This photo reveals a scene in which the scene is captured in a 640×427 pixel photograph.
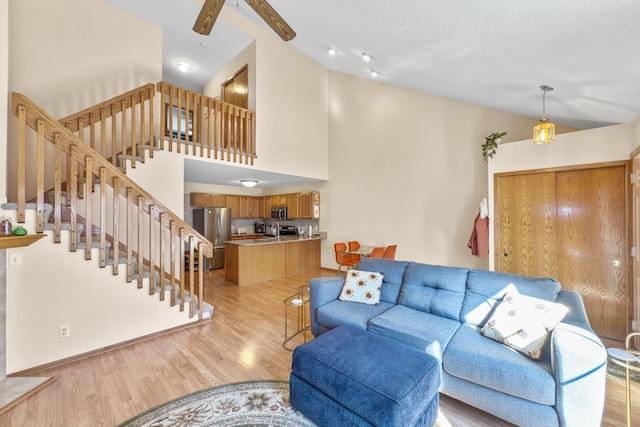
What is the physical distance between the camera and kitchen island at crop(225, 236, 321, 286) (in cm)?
532

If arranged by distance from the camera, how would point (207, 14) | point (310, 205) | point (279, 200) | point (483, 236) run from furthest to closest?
point (279, 200) → point (310, 205) → point (483, 236) → point (207, 14)

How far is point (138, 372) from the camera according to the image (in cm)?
239

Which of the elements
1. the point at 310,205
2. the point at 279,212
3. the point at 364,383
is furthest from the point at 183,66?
the point at 364,383

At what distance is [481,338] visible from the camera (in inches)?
79.7

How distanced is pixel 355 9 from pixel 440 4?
3.37 feet

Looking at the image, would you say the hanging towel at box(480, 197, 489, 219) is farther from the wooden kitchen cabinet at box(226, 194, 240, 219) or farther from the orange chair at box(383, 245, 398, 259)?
the wooden kitchen cabinet at box(226, 194, 240, 219)

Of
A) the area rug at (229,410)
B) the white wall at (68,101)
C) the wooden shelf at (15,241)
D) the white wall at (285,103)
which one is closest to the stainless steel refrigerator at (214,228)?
the white wall at (285,103)

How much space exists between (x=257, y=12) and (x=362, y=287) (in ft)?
9.13

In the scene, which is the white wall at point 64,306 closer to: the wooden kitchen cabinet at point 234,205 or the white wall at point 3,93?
the white wall at point 3,93

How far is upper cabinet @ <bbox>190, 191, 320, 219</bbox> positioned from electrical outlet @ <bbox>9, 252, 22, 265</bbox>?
14.9 feet

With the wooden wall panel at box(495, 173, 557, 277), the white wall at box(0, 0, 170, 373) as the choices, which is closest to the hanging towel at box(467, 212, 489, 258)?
the wooden wall panel at box(495, 173, 557, 277)

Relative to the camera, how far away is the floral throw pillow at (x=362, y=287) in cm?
284

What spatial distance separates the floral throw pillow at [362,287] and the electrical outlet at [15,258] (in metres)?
2.98

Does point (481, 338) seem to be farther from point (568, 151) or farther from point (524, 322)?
point (568, 151)
